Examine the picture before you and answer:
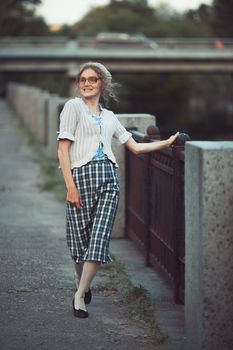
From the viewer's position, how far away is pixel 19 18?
102688 millimetres

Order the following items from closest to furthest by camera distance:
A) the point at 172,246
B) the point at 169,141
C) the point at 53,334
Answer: the point at 53,334 < the point at 169,141 < the point at 172,246

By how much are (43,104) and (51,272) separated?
1600cm

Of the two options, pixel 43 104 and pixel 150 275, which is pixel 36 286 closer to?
pixel 150 275

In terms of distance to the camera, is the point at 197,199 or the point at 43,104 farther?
the point at 43,104

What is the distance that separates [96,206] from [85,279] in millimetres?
489

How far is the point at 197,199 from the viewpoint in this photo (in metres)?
5.42

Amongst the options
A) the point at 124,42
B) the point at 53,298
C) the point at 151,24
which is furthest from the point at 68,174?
the point at 151,24

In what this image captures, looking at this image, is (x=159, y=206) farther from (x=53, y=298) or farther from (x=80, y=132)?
(x=80, y=132)

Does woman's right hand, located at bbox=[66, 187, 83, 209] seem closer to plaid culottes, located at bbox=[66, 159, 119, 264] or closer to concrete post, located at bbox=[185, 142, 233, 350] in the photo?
plaid culottes, located at bbox=[66, 159, 119, 264]

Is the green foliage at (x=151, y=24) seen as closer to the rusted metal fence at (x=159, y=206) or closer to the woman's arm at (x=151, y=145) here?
the rusted metal fence at (x=159, y=206)

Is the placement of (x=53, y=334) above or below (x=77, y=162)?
below

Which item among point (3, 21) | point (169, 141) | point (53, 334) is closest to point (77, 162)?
point (169, 141)

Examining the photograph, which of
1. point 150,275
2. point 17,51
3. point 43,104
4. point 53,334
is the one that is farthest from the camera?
point 17,51

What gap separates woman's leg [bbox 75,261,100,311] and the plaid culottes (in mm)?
56
